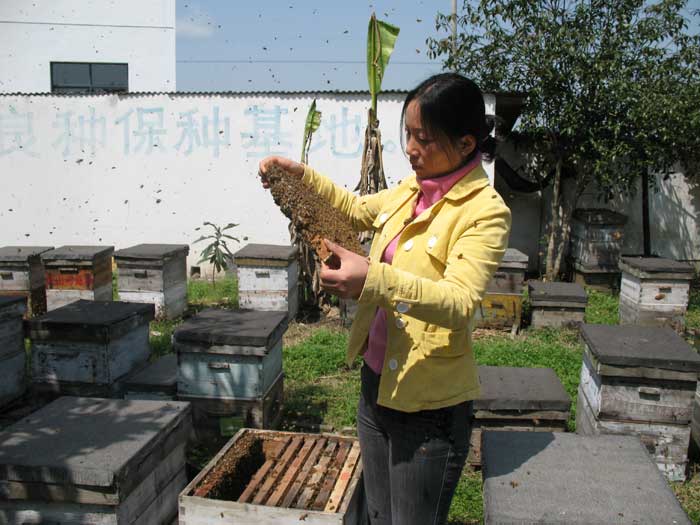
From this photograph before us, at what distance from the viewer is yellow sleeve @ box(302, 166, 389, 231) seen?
1890 millimetres

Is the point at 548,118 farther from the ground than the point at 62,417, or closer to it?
farther from the ground

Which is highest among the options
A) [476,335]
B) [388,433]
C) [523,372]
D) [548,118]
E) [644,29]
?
[644,29]

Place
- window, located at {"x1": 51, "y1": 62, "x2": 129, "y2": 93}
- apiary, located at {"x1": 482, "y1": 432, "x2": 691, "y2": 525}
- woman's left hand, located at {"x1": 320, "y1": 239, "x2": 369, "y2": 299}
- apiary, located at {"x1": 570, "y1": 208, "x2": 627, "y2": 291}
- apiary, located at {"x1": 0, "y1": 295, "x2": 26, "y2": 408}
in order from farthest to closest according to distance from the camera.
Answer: window, located at {"x1": 51, "y1": 62, "x2": 129, "y2": 93}
apiary, located at {"x1": 570, "y1": 208, "x2": 627, "y2": 291}
apiary, located at {"x1": 0, "y1": 295, "x2": 26, "y2": 408}
apiary, located at {"x1": 482, "y1": 432, "x2": 691, "y2": 525}
woman's left hand, located at {"x1": 320, "y1": 239, "x2": 369, "y2": 299}

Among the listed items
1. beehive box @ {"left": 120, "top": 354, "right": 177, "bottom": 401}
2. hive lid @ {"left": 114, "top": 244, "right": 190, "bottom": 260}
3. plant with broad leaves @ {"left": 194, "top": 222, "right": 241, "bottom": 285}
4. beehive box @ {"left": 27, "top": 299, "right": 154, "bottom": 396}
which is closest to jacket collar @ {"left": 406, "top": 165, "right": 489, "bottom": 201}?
beehive box @ {"left": 120, "top": 354, "right": 177, "bottom": 401}

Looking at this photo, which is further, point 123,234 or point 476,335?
point 123,234

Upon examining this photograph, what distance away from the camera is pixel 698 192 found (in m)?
8.69

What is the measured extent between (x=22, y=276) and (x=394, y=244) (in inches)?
202

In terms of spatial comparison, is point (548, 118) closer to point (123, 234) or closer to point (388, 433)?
point (123, 234)

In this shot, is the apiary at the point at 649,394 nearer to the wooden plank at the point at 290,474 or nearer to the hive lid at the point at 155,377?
the wooden plank at the point at 290,474

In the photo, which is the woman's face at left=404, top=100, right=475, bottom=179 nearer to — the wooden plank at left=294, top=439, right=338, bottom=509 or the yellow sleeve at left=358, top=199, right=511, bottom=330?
the yellow sleeve at left=358, top=199, right=511, bottom=330

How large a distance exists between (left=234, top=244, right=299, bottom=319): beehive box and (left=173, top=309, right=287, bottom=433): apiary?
7.47 feet

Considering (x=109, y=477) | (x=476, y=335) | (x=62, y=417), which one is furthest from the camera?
(x=476, y=335)

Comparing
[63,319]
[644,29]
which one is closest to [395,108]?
[644,29]

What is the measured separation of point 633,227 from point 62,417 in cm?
825
